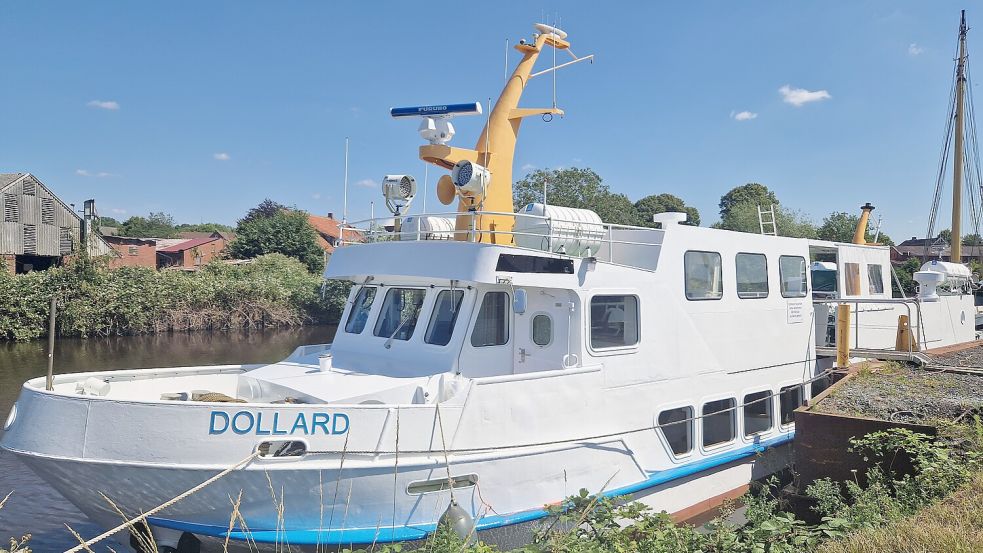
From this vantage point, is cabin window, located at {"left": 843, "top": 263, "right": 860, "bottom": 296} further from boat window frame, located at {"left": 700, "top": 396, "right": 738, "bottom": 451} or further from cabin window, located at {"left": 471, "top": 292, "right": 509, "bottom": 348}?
cabin window, located at {"left": 471, "top": 292, "right": 509, "bottom": 348}

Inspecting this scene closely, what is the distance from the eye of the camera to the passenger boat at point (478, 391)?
19.4 ft

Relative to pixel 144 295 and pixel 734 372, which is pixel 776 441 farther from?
pixel 144 295

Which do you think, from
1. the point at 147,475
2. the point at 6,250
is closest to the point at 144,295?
the point at 6,250

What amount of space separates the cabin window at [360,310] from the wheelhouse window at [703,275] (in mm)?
4394

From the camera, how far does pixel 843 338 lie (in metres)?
10.7

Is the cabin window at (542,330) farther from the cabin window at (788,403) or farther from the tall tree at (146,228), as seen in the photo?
the tall tree at (146,228)

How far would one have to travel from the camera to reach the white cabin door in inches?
308

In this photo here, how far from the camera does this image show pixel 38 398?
6.18 metres

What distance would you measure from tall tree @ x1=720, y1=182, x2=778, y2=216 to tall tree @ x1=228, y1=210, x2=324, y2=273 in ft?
107

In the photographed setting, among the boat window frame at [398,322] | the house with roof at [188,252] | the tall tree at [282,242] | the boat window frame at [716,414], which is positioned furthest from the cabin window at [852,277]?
the house with roof at [188,252]

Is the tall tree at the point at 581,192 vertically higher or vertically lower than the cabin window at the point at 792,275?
higher

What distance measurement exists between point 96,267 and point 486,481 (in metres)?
27.4

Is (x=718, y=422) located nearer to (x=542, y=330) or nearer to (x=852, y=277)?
(x=542, y=330)

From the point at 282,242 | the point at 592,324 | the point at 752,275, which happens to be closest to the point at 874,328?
the point at 752,275
